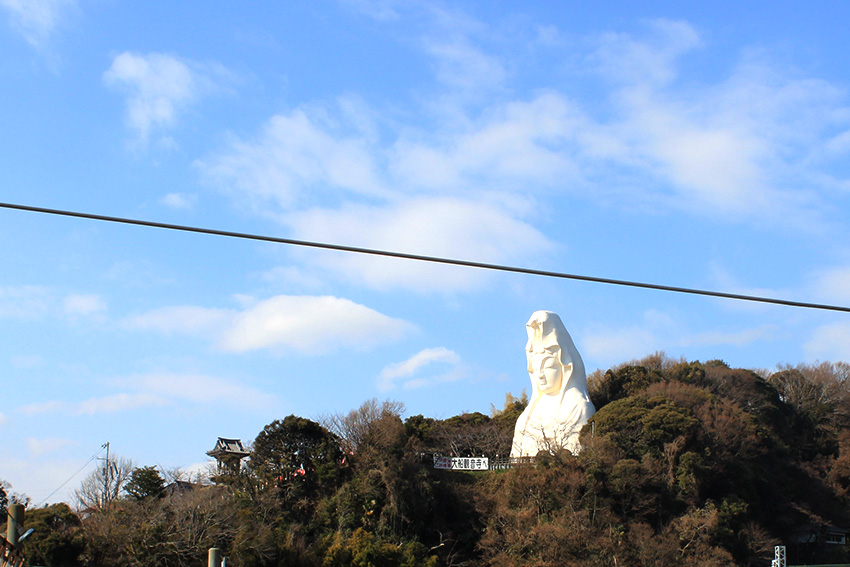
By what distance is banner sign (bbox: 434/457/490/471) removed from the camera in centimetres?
3584

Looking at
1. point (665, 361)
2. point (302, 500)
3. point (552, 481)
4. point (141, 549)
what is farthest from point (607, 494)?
point (665, 361)

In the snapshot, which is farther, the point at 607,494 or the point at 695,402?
the point at 695,402

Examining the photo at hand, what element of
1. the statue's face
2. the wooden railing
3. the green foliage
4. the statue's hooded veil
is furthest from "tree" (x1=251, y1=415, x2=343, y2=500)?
the wooden railing

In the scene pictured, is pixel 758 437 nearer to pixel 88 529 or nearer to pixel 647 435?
pixel 647 435

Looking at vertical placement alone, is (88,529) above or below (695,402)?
below

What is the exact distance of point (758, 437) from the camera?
3612cm

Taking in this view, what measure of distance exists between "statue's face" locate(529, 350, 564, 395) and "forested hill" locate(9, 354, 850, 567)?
9.71 feet

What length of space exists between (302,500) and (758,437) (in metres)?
20.1

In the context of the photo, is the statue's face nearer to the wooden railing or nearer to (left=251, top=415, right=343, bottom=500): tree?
(left=251, top=415, right=343, bottom=500): tree

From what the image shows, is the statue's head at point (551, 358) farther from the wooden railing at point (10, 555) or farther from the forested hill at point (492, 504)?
the wooden railing at point (10, 555)

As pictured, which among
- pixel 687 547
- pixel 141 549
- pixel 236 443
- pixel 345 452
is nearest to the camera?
pixel 141 549

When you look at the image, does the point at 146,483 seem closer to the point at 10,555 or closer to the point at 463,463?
the point at 463,463

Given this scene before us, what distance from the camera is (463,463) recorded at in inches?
1422

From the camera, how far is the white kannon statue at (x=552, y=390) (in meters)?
35.9
